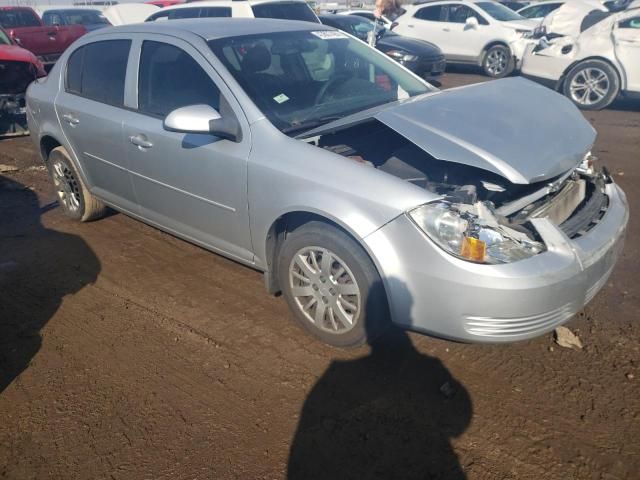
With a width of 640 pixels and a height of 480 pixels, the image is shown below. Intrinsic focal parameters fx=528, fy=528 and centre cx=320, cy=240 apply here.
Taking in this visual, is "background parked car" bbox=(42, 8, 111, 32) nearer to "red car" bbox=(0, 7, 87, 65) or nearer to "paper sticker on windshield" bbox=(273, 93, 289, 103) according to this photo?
"red car" bbox=(0, 7, 87, 65)

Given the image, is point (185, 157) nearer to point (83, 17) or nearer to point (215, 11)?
point (215, 11)

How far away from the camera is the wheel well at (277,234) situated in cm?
306

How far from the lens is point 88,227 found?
5.02 meters

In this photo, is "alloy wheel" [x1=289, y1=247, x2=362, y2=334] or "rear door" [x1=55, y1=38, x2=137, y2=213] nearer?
"alloy wheel" [x1=289, y1=247, x2=362, y2=334]

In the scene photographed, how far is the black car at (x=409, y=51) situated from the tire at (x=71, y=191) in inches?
302

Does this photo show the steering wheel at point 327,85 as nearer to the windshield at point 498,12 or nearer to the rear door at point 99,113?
the rear door at point 99,113


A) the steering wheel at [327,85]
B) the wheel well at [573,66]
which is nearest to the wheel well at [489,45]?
the wheel well at [573,66]

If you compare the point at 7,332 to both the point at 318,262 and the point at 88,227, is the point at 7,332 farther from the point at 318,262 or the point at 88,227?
the point at 318,262

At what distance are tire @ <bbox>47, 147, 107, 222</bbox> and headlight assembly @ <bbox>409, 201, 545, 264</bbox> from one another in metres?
3.43

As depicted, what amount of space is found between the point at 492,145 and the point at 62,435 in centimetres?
A: 265

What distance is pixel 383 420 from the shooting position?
2578 mm

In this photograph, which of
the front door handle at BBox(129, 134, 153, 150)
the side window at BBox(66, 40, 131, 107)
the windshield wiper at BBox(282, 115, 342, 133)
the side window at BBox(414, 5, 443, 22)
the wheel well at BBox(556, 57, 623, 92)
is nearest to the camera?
the windshield wiper at BBox(282, 115, 342, 133)

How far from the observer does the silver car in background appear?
257 cm

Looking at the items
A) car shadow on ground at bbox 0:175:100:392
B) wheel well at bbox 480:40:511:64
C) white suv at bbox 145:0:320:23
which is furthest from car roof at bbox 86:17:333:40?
wheel well at bbox 480:40:511:64
